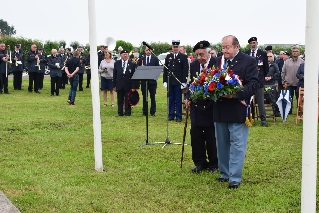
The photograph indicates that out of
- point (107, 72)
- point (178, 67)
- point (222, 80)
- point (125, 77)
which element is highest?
point (178, 67)

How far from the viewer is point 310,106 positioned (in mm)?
4742

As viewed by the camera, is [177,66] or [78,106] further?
[78,106]

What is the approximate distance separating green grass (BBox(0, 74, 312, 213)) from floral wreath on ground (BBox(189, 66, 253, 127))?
1225mm

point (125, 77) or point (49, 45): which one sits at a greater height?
point (49, 45)

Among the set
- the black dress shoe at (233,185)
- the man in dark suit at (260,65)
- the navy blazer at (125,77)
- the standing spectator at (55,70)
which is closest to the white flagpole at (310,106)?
the black dress shoe at (233,185)

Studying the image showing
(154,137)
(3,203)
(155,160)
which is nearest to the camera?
(3,203)

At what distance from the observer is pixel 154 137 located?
11.9 m

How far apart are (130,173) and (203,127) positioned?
143 centimetres

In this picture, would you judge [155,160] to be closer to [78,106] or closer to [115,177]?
[115,177]

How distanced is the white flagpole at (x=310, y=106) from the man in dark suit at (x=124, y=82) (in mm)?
11823

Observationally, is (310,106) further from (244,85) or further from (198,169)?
(198,169)

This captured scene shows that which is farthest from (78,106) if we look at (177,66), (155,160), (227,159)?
(227,159)

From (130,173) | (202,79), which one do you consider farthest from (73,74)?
(202,79)

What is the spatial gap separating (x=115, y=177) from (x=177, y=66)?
7.75 metres
